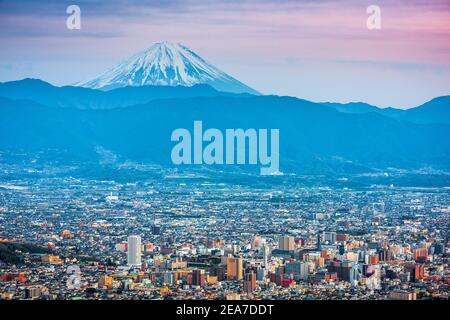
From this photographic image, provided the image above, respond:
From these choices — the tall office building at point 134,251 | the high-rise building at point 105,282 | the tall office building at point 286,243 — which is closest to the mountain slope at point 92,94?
the tall office building at point 134,251

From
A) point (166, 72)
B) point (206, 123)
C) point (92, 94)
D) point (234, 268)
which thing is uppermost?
point (166, 72)

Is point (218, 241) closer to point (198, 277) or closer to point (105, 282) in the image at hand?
point (198, 277)

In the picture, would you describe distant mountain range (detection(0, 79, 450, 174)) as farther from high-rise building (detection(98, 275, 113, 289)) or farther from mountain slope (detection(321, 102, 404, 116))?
high-rise building (detection(98, 275, 113, 289))

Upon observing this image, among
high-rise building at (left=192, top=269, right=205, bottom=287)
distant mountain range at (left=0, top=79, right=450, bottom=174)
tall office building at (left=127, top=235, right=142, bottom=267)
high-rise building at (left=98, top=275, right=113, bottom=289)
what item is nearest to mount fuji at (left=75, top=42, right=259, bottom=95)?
distant mountain range at (left=0, top=79, right=450, bottom=174)

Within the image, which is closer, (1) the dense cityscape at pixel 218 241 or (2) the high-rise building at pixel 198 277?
(1) the dense cityscape at pixel 218 241

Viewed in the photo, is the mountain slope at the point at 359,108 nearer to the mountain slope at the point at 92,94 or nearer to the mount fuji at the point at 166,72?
the mount fuji at the point at 166,72

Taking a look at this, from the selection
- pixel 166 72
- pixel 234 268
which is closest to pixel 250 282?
pixel 234 268
